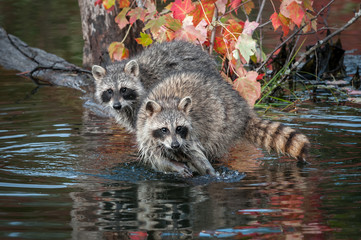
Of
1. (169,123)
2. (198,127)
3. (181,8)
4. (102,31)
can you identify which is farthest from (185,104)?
(102,31)

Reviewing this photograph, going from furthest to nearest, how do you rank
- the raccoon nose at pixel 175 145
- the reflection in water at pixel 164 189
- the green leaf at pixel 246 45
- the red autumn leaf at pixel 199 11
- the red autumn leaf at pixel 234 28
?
the red autumn leaf at pixel 234 28, the red autumn leaf at pixel 199 11, the green leaf at pixel 246 45, the raccoon nose at pixel 175 145, the reflection in water at pixel 164 189

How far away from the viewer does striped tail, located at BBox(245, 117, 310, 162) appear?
5742mm

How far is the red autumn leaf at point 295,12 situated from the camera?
19.9 feet

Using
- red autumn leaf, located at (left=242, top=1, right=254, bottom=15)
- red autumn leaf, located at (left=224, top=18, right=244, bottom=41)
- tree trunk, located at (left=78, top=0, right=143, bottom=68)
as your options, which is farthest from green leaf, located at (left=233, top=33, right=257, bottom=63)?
tree trunk, located at (left=78, top=0, right=143, bottom=68)

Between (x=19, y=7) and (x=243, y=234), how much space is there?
42.4 feet

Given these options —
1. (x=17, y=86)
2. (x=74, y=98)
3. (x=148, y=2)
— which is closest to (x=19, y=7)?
(x=17, y=86)

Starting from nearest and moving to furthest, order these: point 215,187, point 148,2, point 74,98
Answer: point 215,187, point 148,2, point 74,98

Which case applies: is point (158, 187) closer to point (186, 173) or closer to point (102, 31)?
point (186, 173)

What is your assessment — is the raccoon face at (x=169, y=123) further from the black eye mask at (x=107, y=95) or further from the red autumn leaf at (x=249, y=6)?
the red autumn leaf at (x=249, y=6)

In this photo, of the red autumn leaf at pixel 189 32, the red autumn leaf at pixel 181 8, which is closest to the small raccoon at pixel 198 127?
the red autumn leaf at pixel 189 32

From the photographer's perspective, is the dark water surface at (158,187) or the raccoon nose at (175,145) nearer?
the dark water surface at (158,187)

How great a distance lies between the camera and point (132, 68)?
7164 mm

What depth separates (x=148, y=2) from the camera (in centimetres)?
759

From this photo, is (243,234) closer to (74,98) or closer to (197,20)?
(197,20)
